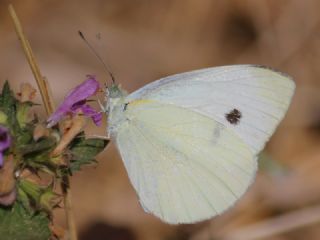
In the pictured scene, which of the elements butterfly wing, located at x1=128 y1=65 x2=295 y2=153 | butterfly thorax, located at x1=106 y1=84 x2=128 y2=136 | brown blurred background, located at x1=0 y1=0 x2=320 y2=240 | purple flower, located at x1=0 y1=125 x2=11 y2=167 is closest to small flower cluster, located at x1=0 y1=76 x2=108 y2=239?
purple flower, located at x1=0 y1=125 x2=11 y2=167

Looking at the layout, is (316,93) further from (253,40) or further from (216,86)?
(216,86)

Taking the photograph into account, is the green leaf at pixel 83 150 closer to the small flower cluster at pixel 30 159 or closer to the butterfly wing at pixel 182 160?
the small flower cluster at pixel 30 159

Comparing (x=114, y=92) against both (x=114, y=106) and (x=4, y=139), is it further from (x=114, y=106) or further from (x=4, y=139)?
(x=4, y=139)

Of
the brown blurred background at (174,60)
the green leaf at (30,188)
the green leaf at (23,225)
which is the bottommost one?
→ the green leaf at (23,225)

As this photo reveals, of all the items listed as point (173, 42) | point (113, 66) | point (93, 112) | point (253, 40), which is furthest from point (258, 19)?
point (93, 112)

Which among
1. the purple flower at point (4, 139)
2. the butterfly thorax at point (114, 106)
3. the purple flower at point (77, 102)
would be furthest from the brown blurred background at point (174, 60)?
the purple flower at point (4, 139)
